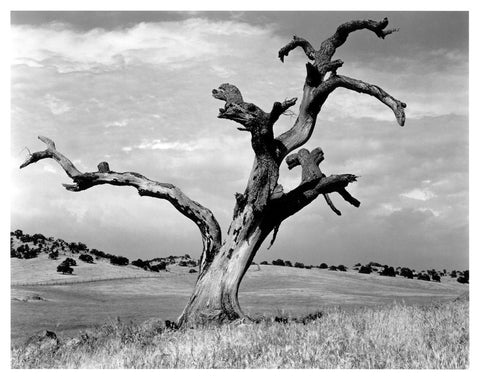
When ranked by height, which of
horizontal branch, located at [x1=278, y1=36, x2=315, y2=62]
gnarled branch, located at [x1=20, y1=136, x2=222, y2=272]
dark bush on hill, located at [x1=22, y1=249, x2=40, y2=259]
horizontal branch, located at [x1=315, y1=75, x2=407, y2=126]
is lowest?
dark bush on hill, located at [x1=22, y1=249, x2=40, y2=259]

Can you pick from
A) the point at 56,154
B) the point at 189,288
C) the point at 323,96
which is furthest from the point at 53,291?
the point at 323,96

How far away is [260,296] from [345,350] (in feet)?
74.1

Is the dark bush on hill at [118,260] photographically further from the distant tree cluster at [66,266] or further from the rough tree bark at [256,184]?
the rough tree bark at [256,184]

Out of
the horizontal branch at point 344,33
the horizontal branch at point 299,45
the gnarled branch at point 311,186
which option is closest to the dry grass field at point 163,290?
the gnarled branch at point 311,186

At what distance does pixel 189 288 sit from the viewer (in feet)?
134

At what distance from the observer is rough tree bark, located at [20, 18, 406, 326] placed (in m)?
15.0

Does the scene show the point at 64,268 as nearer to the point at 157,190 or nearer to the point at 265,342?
the point at 157,190

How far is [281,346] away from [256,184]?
5.49m

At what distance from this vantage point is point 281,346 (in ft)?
35.5

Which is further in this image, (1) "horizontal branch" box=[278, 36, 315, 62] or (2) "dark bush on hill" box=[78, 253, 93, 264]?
(2) "dark bush on hill" box=[78, 253, 93, 264]

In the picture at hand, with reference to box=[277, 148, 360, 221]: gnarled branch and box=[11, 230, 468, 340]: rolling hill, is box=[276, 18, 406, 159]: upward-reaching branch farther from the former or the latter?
box=[11, 230, 468, 340]: rolling hill

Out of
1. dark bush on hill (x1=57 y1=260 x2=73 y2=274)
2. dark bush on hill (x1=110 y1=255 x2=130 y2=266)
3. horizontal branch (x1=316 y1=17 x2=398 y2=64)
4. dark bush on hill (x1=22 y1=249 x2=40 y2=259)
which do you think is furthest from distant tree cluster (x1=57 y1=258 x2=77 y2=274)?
horizontal branch (x1=316 y1=17 x2=398 y2=64)

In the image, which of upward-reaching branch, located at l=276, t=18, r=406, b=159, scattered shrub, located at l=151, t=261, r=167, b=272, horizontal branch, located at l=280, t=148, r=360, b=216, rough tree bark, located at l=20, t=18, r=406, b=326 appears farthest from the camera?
scattered shrub, located at l=151, t=261, r=167, b=272
